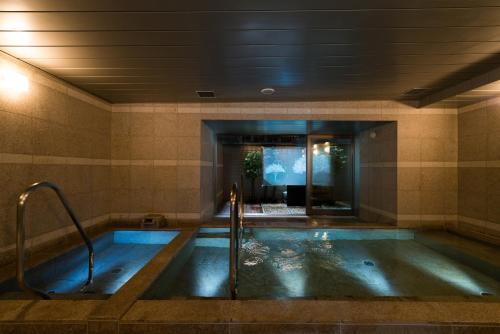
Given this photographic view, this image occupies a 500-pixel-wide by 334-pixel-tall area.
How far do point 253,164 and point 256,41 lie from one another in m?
7.88

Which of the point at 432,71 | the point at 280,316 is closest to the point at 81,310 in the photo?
the point at 280,316

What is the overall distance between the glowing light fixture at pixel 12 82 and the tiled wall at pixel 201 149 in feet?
6.59

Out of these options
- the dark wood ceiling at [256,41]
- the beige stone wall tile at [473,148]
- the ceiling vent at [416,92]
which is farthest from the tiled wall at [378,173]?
the dark wood ceiling at [256,41]

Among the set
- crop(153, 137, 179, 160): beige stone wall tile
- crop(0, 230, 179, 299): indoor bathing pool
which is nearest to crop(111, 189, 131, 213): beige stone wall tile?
crop(0, 230, 179, 299): indoor bathing pool

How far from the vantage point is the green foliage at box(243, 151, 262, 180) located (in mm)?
10344

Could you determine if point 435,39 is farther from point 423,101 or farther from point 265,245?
point 265,245

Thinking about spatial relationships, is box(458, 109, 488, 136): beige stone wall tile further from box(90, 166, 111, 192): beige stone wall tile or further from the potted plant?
box(90, 166, 111, 192): beige stone wall tile

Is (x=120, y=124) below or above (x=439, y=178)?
above

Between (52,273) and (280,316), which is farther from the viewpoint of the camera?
(52,273)

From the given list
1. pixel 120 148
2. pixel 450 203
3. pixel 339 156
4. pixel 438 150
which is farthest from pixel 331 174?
pixel 120 148

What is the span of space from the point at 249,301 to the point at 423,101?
4.94 m

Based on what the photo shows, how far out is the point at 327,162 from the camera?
23.3 feet

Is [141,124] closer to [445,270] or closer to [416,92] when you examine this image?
[416,92]

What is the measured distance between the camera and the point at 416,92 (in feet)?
14.5
